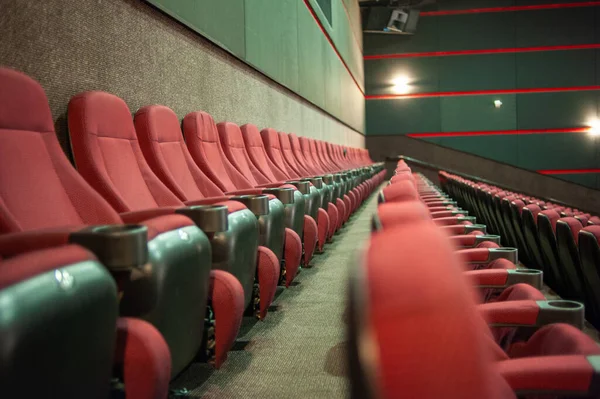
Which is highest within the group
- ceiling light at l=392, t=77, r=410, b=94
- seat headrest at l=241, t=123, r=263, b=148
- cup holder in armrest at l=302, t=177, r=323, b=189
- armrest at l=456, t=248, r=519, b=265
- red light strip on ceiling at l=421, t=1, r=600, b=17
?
red light strip on ceiling at l=421, t=1, r=600, b=17

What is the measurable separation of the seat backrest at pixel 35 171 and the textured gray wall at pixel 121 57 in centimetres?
8

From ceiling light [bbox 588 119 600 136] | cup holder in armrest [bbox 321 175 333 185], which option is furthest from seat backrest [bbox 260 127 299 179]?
ceiling light [bbox 588 119 600 136]

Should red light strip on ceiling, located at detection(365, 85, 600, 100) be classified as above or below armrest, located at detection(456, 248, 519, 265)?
above

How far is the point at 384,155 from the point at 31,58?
4007 millimetres

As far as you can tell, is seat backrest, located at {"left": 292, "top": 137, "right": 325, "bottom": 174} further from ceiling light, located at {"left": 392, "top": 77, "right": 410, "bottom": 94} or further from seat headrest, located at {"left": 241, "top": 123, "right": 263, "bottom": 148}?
ceiling light, located at {"left": 392, "top": 77, "right": 410, "bottom": 94}

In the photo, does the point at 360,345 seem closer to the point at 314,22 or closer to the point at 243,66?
the point at 243,66

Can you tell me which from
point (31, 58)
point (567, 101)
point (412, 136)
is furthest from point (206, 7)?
point (567, 101)

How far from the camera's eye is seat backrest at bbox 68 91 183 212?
54 cm

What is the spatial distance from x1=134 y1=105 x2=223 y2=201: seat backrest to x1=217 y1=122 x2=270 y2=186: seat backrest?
7.6 inches

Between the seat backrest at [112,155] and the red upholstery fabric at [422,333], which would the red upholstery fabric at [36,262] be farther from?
the seat backrest at [112,155]

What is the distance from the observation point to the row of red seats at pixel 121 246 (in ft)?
0.66

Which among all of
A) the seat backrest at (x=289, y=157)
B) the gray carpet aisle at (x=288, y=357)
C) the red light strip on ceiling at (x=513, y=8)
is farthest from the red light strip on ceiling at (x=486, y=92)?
the gray carpet aisle at (x=288, y=357)

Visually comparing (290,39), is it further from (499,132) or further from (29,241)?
(499,132)

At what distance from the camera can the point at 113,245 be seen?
264 mm
